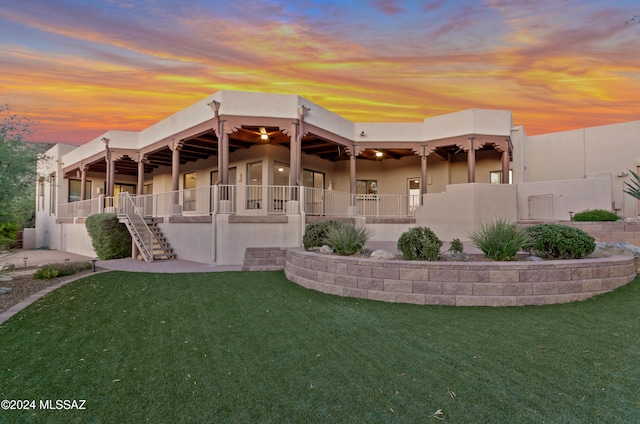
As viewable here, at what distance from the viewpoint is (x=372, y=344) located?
3225mm

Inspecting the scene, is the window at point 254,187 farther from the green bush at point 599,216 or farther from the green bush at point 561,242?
the green bush at point 599,216

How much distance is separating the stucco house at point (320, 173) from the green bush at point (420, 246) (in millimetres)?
4559

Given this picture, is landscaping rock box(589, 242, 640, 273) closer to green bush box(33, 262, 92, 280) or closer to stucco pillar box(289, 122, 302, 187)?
stucco pillar box(289, 122, 302, 187)

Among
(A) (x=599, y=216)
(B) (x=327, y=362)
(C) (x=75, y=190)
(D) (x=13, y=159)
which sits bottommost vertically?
(B) (x=327, y=362)

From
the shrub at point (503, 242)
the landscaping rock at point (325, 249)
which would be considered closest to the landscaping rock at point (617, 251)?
the shrub at point (503, 242)

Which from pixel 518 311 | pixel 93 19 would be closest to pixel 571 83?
pixel 518 311

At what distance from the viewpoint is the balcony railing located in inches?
379

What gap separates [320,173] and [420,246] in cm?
1056

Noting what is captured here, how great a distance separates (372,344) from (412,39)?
31.5 feet

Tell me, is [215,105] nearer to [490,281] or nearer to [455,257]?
[455,257]

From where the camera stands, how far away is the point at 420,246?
5.21 meters

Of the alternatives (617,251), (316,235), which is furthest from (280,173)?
(617,251)

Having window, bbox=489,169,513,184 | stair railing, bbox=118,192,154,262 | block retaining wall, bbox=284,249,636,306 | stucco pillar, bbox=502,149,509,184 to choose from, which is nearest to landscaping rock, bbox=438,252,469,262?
block retaining wall, bbox=284,249,636,306

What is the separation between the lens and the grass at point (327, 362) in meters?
2.10
